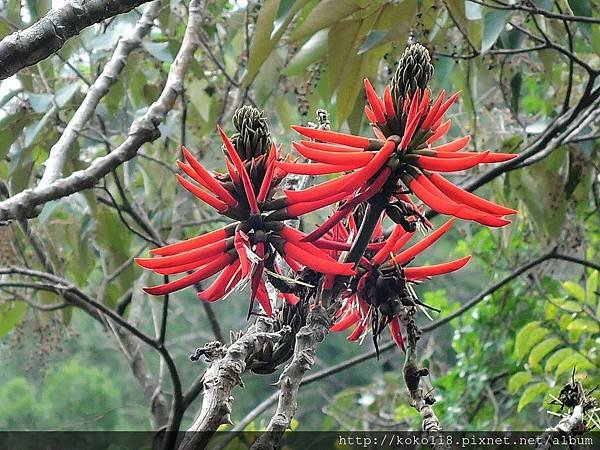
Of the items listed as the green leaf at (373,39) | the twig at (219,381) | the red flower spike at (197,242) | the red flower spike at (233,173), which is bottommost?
the twig at (219,381)

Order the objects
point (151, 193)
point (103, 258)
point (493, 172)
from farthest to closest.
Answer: point (151, 193), point (103, 258), point (493, 172)

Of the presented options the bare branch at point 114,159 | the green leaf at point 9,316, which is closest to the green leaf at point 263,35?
the bare branch at point 114,159

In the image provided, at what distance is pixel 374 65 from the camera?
1480 mm

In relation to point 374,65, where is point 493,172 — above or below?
below

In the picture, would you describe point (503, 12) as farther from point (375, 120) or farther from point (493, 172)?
point (375, 120)

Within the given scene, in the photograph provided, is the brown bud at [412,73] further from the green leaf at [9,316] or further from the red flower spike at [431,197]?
the green leaf at [9,316]

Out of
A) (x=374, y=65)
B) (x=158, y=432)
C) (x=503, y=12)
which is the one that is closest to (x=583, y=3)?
(x=503, y=12)

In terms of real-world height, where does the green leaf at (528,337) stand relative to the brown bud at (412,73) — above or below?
below

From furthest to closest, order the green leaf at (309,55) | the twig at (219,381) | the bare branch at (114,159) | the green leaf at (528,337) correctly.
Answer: the green leaf at (528,337) → the green leaf at (309,55) → the bare branch at (114,159) → the twig at (219,381)

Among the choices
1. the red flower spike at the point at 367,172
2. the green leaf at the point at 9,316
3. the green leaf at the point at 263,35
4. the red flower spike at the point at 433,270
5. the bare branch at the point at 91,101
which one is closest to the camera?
the red flower spike at the point at 367,172

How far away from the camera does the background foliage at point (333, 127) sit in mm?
1518

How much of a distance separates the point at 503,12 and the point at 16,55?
2.95ft

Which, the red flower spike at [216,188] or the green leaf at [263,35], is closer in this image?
the red flower spike at [216,188]

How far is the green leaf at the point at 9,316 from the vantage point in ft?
7.86
